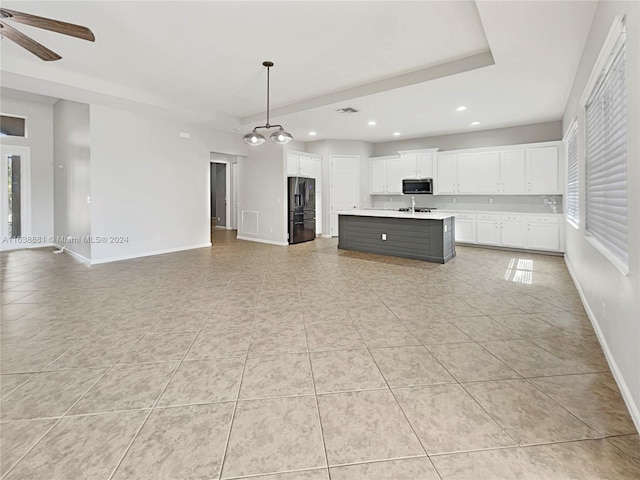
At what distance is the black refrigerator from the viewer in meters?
8.20

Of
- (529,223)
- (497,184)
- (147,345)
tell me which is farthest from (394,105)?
(147,345)

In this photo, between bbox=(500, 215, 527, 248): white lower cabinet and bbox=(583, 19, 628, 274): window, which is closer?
bbox=(583, 19, 628, 274): window

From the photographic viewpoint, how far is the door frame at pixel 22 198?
7113 mm

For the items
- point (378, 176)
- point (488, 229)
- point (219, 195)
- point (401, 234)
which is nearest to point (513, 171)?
point (488, 229)

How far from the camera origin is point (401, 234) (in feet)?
21.2

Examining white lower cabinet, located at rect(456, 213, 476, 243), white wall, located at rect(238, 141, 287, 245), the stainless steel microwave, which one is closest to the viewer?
white lower cabinet, located at rect(456, 213, 476, 243)

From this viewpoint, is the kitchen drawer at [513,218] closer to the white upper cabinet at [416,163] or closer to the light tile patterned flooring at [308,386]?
the white upper cabinet at [416,163]

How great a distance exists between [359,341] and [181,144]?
627 cm

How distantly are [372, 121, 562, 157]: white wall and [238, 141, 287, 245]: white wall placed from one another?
354 centimetres

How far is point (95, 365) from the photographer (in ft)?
7.86

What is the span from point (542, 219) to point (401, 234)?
3.06 metres

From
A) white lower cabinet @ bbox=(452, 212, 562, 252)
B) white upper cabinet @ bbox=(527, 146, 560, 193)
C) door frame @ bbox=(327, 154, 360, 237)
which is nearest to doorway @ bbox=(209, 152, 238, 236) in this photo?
door frame @ bbox=(327, 154, 360, 237)

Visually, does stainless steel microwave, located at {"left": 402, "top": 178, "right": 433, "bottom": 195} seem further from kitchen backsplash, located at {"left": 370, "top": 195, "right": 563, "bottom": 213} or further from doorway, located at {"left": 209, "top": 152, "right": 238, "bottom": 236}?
doorway, located at {"left": 209, "top": 152, "right": 238, "bottom": 236}

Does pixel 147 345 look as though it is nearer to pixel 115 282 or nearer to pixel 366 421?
pixel 366 421
